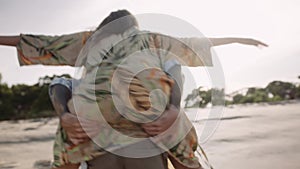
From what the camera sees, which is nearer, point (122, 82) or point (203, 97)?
point (122, 82)

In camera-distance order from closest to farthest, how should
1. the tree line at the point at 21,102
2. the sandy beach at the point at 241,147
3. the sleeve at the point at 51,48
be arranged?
1. the sleeve at the point at 51,48
2. the sandy beach at the point at 241,147
3. the tree line at the point at 21,102

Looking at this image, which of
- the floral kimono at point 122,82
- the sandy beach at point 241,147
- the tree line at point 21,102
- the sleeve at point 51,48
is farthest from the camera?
the tree line at point 21,102

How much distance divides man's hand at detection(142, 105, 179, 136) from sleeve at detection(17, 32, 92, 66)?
0.95 feet

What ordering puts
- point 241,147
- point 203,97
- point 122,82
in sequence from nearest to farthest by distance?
point 122,82
point 203,97
point 241,147


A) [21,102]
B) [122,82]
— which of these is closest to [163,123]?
[122,82]

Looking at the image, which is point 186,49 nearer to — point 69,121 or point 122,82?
point 122,82

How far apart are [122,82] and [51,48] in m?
0.25

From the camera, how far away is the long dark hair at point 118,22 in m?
1.29

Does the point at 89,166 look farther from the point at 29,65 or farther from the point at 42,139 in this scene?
the point at 42,139

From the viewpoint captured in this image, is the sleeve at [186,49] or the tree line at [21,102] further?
the tree line at [21,102]

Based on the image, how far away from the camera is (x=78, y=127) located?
1.24 meters

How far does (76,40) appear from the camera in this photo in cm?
132

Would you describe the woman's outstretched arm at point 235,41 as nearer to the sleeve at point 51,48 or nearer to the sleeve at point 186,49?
the sleeve at point 186,49

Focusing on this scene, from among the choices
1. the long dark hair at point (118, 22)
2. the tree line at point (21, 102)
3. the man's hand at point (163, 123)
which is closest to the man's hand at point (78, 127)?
the man's hand at point (163, 123)
